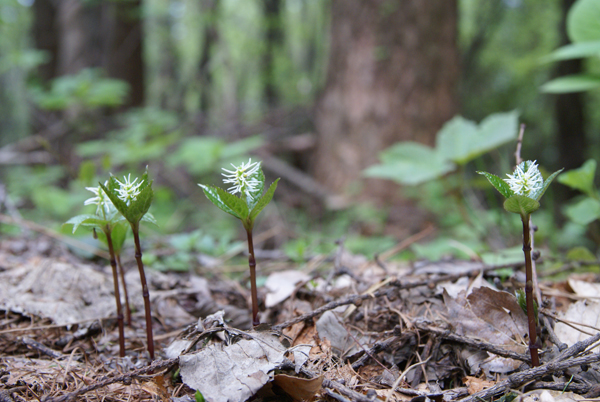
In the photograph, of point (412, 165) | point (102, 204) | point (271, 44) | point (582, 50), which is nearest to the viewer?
point (102, 204)

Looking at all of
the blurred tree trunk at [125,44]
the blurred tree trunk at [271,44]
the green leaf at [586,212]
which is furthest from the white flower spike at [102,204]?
the blurred tree trunk at [271,44]

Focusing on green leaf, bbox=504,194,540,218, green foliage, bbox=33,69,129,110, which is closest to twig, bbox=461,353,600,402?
green leaf, bbox=504,194,540,218

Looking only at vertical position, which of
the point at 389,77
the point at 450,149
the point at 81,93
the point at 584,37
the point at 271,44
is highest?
the point at 271,44

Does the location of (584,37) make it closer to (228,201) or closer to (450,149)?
(450,149)

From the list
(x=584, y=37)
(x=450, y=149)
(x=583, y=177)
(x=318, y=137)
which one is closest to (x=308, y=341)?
(x=583, y=177)

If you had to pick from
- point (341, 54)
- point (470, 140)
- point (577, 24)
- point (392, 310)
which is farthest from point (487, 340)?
point (341, 54)

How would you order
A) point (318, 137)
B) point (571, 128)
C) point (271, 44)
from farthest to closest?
point (271, 44) < point (571, 128) < point (318, 137)

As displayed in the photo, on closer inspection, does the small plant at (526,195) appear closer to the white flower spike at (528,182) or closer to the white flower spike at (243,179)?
the white flower spike at (528,182)
